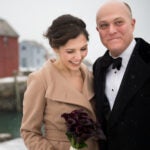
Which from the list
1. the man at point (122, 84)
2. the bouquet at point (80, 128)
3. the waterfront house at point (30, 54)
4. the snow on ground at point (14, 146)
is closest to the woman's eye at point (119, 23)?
the man at point (122, 84)

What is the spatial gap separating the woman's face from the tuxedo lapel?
287 mm

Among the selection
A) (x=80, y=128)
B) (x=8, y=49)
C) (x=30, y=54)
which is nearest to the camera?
(x=80, y=128)

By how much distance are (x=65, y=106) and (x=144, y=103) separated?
466 millimetres

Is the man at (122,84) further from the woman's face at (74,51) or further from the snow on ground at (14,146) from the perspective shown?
the snow on ground at (14,146)

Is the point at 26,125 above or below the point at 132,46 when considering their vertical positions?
below

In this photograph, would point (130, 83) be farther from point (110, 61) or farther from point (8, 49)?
point (8, 49)

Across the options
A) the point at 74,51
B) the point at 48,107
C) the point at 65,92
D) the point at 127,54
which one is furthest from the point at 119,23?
the point at 48,107

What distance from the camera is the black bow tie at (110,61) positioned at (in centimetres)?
220

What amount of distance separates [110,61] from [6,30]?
24.0m

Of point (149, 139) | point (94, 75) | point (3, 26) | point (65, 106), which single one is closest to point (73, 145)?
point (65, 106)

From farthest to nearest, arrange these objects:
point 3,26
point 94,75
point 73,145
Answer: point 3,26, point 94,75, point 73,145

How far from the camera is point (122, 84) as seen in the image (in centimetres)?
212

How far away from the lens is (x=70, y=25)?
210cm

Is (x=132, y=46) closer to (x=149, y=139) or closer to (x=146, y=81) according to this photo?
(x=146, y=81)
